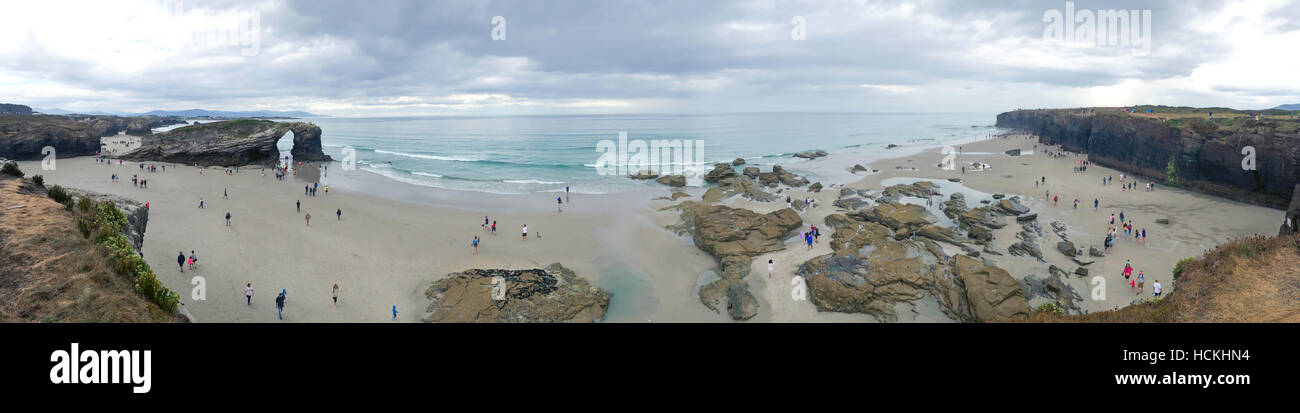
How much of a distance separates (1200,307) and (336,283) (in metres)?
26.5

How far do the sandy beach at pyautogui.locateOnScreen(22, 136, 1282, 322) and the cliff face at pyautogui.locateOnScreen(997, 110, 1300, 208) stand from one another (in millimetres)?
1601

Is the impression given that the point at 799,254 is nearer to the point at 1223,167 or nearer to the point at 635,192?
the point at 635,192

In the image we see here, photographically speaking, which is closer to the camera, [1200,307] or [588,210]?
[1200,307]

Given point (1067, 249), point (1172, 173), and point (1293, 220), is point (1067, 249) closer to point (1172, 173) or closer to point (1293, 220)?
point (1293, 220)

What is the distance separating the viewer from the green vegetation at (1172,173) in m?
43.8

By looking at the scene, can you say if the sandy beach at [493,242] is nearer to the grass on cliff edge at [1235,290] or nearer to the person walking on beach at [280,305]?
the person walking on beach at [280,305]

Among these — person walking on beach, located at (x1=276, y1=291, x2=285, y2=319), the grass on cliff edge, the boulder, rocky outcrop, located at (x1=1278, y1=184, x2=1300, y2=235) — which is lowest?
person walking on beach, located at (x1=276, y1=291, x2=285, y2=319)

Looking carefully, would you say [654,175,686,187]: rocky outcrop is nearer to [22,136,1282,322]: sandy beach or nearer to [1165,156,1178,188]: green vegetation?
[22,136,1282,322]: sandy beach

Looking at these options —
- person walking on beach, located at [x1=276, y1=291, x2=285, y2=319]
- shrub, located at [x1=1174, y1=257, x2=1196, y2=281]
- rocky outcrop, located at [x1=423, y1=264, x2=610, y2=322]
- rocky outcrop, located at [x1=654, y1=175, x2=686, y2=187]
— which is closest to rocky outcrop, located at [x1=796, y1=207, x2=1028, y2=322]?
shrub, located at [x1=1174, y1=257, x2=1196, y2=281]

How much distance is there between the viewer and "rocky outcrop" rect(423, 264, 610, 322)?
61.6ft

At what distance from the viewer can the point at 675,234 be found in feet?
100
